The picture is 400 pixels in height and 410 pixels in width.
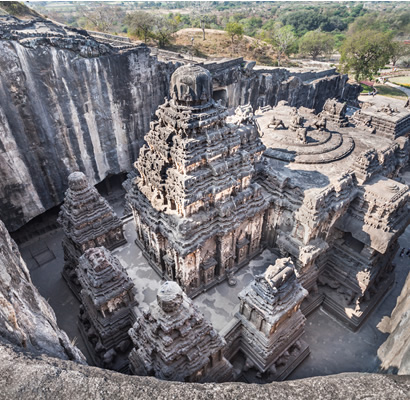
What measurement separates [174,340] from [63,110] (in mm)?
17195

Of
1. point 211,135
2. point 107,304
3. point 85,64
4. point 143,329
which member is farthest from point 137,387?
point 85,64

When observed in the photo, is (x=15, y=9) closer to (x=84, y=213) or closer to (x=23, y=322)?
(x=84, y=213)

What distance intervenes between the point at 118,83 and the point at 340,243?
18.8 metres

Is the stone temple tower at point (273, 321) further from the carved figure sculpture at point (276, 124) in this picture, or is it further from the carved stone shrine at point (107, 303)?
the carved figure sculpture at point (276, 124)

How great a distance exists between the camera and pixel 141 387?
4207 millimetres

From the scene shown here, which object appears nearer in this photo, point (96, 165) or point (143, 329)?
point (143, 329)

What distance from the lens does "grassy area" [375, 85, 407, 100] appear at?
47.3 m

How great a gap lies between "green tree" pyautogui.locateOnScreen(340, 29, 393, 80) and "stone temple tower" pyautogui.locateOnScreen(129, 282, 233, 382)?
5094 cm

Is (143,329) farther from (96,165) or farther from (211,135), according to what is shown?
(96,165)

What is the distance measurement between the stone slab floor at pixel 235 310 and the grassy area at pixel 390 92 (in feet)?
132

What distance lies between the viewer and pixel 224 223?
43.8 feet

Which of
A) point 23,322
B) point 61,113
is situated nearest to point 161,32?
point 61,113

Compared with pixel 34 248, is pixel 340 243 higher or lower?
higher

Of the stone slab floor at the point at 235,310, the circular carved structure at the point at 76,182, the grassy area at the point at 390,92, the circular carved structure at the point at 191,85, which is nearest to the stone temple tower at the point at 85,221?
the circular carved structure at the point at 76,182
